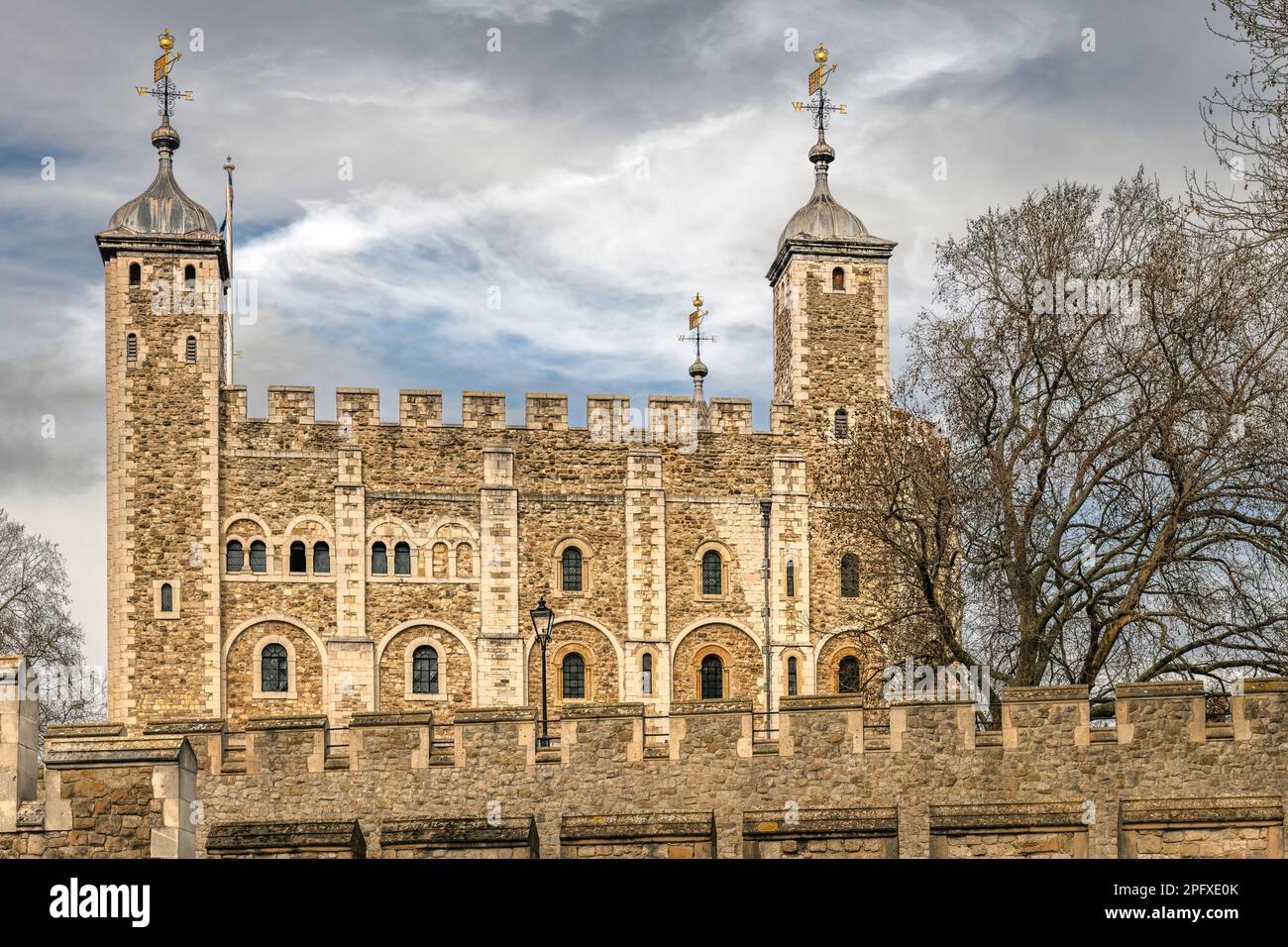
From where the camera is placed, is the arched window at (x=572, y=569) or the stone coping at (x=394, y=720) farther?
the arched window at (x=572, y=569)

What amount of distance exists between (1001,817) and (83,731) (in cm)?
901

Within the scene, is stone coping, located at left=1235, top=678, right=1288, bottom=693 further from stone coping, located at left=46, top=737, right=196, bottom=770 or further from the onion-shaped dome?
the onion-shaped dome

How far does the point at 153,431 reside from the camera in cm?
3997

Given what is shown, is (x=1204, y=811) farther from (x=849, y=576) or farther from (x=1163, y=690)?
(x=849, y=576)

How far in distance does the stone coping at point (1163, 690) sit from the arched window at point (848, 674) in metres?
22.4

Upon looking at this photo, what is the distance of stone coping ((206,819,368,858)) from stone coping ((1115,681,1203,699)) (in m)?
9.23

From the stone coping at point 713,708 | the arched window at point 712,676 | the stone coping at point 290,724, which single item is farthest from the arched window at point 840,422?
the stone coping at point 290,724

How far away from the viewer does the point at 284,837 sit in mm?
14203

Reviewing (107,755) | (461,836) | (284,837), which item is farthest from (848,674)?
(107,755)

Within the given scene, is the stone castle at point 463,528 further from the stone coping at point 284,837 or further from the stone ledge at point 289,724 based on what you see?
the stone coping at point 284,837

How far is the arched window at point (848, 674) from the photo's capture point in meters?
42.1
